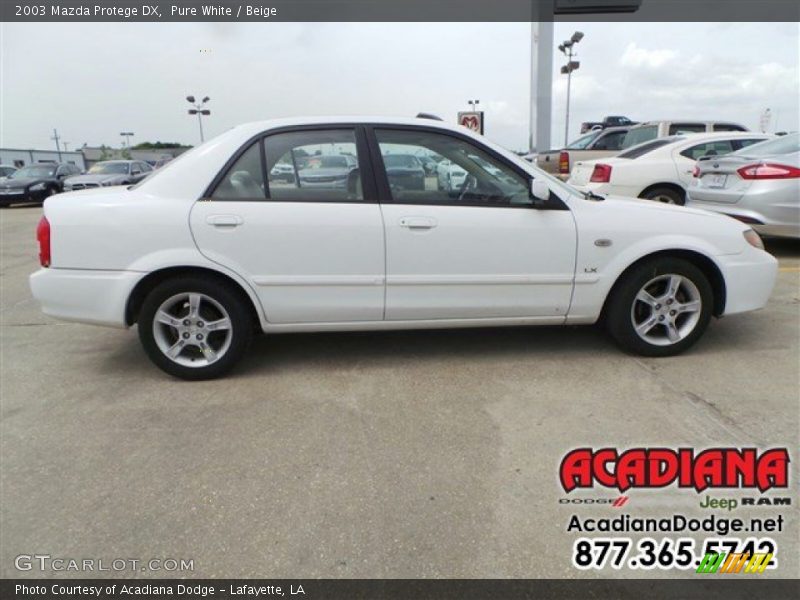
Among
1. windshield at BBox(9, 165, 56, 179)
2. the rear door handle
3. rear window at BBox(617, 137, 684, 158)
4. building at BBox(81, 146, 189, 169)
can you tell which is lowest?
the rear door handle

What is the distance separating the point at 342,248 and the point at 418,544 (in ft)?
5.96

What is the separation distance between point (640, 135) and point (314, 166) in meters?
9.35

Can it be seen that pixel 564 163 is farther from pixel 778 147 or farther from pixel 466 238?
pixel 466 238

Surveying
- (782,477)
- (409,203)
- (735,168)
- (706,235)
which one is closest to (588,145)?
(735,168)

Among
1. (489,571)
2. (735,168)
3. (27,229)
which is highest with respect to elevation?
(735,168)

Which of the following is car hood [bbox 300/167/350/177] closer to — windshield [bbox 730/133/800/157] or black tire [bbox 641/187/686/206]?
windshield [bbox 730/133/800/157]

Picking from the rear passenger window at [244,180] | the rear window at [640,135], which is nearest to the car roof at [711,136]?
the rear window at [640,135]

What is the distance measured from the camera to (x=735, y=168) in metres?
5.97

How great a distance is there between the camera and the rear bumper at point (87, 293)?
3.21 m

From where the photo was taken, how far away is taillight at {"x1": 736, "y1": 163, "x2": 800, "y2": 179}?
5703 mm

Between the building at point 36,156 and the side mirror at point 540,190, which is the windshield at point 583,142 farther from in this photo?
the building at point 36,156

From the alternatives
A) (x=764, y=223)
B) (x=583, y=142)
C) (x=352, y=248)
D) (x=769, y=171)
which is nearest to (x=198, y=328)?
(x=352, y=248)

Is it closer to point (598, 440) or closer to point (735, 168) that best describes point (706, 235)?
point (598, 440)
